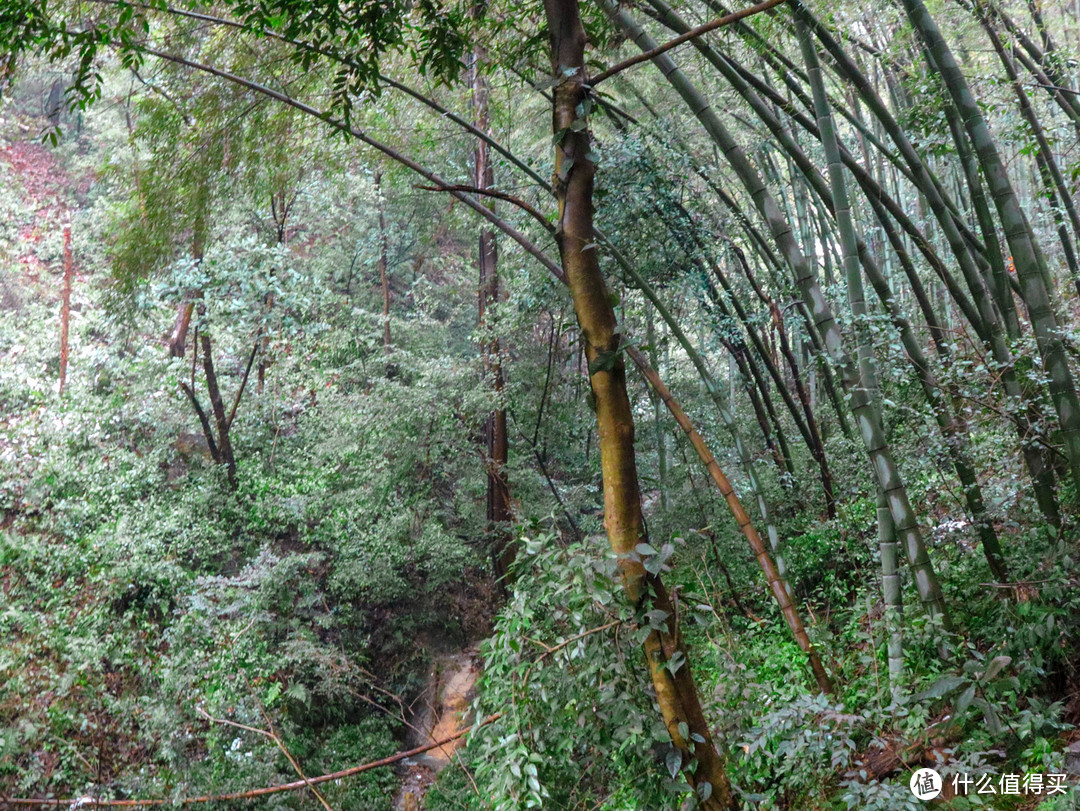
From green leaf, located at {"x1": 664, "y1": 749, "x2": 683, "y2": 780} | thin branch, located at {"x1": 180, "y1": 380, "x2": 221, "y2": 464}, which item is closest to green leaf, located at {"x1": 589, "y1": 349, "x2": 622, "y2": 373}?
green leaf, located at {"x1": 664, "y1": 749, "x2": 683, "y2": 780}

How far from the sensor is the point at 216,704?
4.86 metres

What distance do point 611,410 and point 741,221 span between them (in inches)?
126

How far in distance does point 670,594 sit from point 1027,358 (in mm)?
Answer: 1801

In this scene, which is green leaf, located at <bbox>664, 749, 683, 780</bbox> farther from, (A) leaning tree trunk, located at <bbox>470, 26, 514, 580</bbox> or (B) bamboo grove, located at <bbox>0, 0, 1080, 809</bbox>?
(A) leaning tree trunk, located at <bbox>470, 26, 514, 580</bbox>

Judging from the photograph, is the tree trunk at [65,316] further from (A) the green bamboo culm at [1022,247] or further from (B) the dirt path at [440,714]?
(A) the green bamboo culm at [1022,247]

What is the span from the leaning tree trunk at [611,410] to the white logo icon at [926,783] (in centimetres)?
69

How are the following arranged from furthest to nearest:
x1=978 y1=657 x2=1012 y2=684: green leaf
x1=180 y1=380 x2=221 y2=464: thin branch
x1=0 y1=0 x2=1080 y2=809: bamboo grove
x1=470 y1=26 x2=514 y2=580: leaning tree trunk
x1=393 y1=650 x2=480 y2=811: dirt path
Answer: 1. x1=180 y1=380 x2=221 y2=464: thin branch
2. x1=470 y1=26 x2=514 y2=580: leaning tree trunk
3. x1=393 y1=650 x2=480 y2=811: dirt path
4. x1=978 y1=657 x2=1012 y2=684: green leaf
5. x1=0 y1=0 x2=1080 y2=809: bamboo grove

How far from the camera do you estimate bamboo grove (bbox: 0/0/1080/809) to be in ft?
5.13

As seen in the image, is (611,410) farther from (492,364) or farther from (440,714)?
(440,714)

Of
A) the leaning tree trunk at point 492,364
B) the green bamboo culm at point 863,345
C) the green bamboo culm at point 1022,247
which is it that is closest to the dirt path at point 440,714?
the leaning tree trunk at point 492,364

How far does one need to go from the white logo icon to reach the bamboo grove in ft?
0.67

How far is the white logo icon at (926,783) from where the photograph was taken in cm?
185

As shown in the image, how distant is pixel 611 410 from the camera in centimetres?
153

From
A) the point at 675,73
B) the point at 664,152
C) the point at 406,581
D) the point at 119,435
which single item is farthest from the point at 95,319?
the point at 675,73
